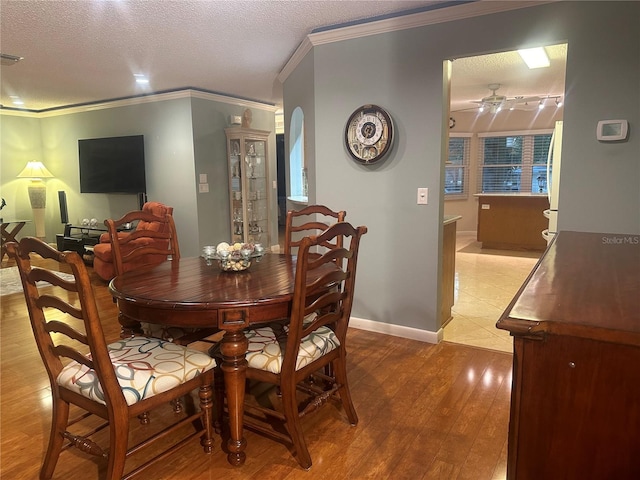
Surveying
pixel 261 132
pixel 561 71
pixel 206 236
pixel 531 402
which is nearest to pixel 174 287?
pixel 531 402

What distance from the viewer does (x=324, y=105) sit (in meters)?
3.43

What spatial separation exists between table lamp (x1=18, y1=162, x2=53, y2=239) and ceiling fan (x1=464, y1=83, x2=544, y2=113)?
6.93m

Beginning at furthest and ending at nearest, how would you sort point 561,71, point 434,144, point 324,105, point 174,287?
point 561,71 → point 324,105 → point 434,144 → point 174,287

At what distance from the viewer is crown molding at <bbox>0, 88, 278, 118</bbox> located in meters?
5.64

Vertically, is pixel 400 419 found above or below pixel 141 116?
below

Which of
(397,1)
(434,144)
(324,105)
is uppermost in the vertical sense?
(397,1)

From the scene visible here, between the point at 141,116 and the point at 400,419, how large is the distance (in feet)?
18.0

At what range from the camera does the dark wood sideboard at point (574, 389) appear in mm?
800

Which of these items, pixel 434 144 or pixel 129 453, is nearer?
pixel 129 453

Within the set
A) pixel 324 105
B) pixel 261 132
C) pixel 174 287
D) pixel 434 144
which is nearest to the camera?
pixel 174 287

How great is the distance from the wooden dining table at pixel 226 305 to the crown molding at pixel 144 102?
413cm

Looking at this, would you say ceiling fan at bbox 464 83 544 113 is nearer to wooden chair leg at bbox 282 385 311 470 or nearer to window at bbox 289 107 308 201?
window at bbox 289 107 308 201

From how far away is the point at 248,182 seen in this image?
20.1 ft

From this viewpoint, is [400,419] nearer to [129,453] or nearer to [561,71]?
[129,453]
